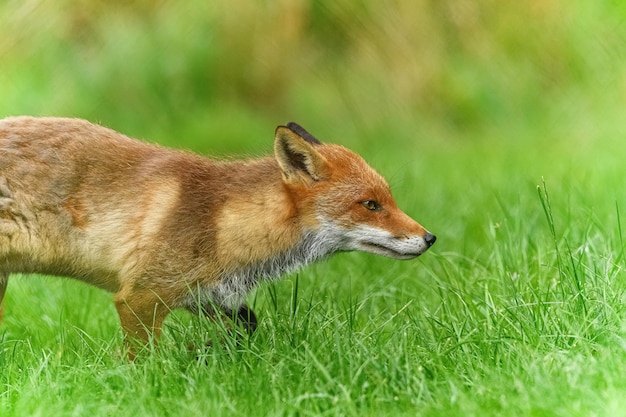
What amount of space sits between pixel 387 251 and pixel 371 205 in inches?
11.4

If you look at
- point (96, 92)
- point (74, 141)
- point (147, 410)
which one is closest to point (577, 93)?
point (96, 92)

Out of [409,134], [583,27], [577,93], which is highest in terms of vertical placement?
[583,27]

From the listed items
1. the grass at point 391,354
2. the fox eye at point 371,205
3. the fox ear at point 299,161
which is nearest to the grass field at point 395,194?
the grass at point 391,354

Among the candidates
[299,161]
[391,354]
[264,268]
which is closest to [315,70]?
[299,161]

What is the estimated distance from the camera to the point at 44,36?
41.3 ft

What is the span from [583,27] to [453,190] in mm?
3104

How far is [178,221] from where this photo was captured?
5.65m

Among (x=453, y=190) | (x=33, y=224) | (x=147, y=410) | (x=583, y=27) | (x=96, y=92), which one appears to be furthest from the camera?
(x=96, y=92)

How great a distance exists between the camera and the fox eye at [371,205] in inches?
220

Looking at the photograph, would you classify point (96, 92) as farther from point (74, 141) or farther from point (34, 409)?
point (34, 409)

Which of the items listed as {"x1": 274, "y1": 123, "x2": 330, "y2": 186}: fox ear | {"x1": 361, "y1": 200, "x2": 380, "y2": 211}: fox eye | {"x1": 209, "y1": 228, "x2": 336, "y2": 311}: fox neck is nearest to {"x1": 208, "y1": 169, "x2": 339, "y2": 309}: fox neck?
{"x1": 209, "y1": 228, "x2": 336, "y2": 311}: fox neck

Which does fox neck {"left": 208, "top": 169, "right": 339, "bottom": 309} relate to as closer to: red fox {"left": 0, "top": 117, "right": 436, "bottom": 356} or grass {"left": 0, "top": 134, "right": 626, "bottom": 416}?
red fox {"left": 0, "top": 117, "right": 436, "bottom": 356}

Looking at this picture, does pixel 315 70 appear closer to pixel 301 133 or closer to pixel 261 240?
pixel 301 133

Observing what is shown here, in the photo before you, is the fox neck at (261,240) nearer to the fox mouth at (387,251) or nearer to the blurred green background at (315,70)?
the fox mouth at (387,251)
